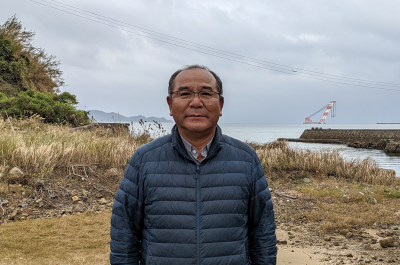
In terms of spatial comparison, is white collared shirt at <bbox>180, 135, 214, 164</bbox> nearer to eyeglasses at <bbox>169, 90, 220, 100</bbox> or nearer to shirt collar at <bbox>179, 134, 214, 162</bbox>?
shirt collar at <bbox>179, 134, 214, 162</bbox>

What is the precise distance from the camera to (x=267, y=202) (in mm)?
1908

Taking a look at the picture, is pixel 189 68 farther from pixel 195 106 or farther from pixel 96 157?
pixel 96 157

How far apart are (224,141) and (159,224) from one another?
561 mm

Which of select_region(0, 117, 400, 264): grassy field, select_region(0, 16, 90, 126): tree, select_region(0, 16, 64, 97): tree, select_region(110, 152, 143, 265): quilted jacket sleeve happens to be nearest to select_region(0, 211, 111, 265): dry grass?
select_region(0, 117, 400, 264): grassy field

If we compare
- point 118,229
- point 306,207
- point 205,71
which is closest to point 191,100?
point 205,71

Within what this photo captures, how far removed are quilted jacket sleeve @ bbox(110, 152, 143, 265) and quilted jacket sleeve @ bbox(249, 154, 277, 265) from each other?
24.2 inches

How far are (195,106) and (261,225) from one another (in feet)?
2.43

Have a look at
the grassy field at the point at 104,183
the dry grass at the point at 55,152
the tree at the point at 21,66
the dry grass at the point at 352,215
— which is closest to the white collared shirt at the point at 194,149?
the grassy field at the point at 104,183

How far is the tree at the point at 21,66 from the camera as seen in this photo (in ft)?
68.3

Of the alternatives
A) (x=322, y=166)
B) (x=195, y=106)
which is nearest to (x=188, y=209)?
(x=195, y=106)

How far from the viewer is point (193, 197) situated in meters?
1.78

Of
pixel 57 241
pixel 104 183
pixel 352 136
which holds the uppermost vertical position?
pixel 352 136

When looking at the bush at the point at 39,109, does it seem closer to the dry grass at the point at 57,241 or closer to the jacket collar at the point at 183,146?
the dry grass at the point at 57,241

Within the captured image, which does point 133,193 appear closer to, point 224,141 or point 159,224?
point 159,224
